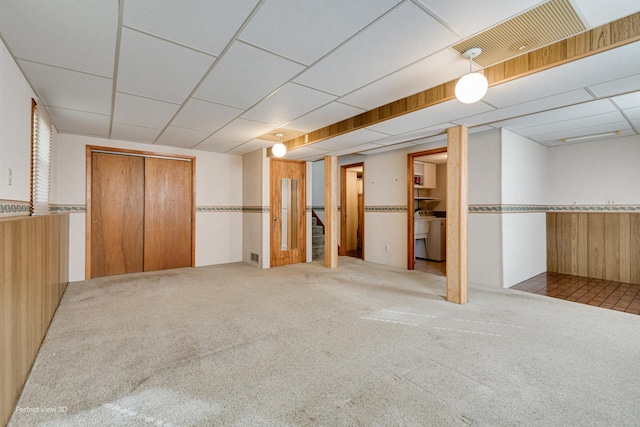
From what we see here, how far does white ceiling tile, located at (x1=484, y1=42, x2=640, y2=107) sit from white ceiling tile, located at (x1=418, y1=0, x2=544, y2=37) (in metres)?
0.77

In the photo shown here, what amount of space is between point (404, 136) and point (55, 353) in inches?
179

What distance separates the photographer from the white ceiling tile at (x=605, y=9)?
169 centimetres

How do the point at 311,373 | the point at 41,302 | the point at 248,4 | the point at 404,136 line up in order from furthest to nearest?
1. the point at 404,136
2. the point at 41,302
3. the point at 311,373
4. the point at 248,4

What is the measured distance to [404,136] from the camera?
438 cm

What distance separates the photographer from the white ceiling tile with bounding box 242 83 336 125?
298 centimetres

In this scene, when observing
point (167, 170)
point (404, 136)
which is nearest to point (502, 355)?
point (404, 136)

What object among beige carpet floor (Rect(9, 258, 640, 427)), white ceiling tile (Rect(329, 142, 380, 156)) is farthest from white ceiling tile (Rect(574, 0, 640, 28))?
white ceiling tile (Rect(329, 142, 380, 156))

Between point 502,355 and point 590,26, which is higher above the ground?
point 590,26

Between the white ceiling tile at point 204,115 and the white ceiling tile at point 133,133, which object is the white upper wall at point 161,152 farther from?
the white ceiling tile at point 204,115

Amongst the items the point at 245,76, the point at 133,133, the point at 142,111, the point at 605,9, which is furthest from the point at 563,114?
the point at 133,133

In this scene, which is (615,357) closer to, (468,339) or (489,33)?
(468,339)

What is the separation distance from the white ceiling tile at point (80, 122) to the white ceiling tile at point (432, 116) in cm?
366

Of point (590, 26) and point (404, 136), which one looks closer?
point (590, 26)

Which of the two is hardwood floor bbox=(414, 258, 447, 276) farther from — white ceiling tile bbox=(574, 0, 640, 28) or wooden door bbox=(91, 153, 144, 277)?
wooden door bbox=(91, 153, 144, 277)
